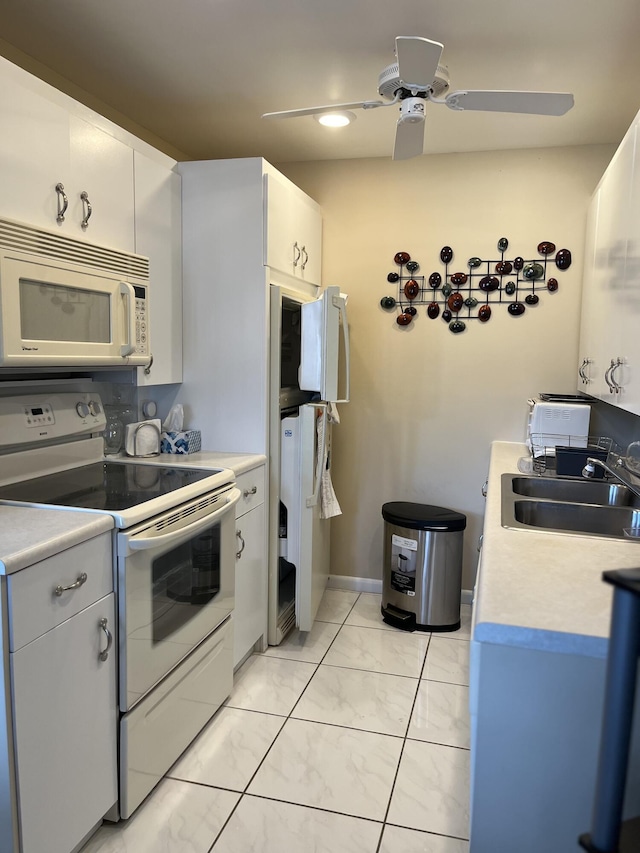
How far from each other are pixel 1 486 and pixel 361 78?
202cm

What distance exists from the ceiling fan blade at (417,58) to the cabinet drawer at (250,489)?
1.58 meters

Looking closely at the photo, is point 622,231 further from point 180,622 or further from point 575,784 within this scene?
point 180,622

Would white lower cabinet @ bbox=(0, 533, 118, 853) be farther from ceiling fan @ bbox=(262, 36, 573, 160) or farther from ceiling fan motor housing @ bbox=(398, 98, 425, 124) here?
ceiling fan motor housing @ bbox=(398, 98, 425, 124)

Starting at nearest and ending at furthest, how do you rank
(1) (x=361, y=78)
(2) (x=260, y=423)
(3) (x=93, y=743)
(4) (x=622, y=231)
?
1. (3) (x=93, y=743)
2. (4) (x=622, y=231)
3. (1) (x=361, y=78)
4. (2) (x=260, y=423)

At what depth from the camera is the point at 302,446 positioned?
9.57ft

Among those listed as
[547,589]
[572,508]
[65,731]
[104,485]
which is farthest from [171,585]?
[572,508]

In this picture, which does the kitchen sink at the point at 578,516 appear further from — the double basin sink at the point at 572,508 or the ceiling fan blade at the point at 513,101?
the ceiling fan blade at the point at 513,101

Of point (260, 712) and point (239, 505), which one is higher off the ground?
point (239, 505)

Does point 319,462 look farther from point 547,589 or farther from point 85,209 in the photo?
point 547,589

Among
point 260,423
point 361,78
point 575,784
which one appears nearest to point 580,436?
point 260,423

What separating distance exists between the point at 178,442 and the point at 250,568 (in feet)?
2.09

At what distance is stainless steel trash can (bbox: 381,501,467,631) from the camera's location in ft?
10.7

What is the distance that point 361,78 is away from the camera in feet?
8.20

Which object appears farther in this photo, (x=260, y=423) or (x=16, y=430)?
(x=260, y=423)
